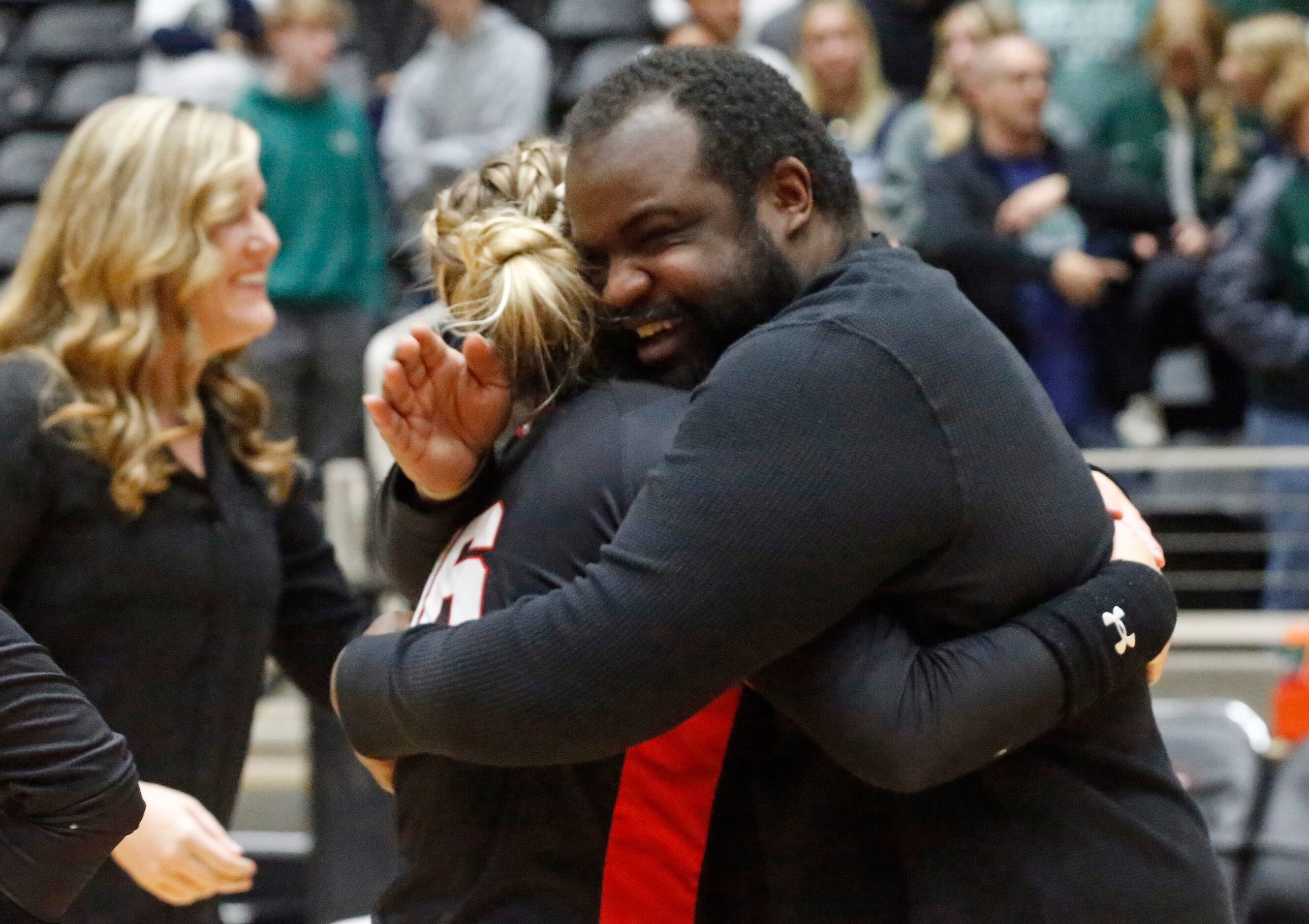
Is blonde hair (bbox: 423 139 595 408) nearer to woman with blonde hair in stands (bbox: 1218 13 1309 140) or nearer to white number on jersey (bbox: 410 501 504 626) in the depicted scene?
white number on jersey (bbox: 410 501 504 626)

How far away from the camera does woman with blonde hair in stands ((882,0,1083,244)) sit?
499 cm

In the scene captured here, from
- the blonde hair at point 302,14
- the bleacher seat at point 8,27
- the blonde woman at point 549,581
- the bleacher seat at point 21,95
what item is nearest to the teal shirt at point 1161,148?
the blonde hair at point 302,14

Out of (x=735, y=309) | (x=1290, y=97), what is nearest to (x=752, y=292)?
(x=735, y=309)

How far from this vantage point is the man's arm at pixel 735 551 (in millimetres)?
1453

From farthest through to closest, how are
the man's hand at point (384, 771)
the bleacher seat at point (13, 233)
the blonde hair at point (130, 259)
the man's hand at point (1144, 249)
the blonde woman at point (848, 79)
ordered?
the bleacher seat at point (13, 233), the blonde woman at point (848, 79), the man's hand at point (1144, 249), the blonde hair at point (130, 259), the man's hand at point (384, 771)

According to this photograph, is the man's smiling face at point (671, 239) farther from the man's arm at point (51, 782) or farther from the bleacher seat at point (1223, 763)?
the bleacher seat at point (1223, 763)

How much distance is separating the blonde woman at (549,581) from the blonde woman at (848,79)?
365 centimetres

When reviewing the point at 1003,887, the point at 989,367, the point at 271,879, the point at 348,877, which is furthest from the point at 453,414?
the point at 271,879

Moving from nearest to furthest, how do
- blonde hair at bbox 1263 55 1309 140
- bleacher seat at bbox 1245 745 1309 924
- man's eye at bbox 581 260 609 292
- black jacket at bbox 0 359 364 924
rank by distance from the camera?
man's eye at bbox 581 260 609 292, black jacket at bbox 0 359 364 924, bleacher seat at bbox 1245 745 1309 924, blonde hair at bbox 1263 55 1309 140

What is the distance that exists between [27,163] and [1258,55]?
5.12m

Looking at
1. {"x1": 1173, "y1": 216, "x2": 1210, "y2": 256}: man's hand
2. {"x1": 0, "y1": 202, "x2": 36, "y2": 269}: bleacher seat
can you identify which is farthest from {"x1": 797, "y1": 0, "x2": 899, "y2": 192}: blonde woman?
{"x1": 0, "y1": 202, "x2": 36, "y2": 269}: bleacher seat

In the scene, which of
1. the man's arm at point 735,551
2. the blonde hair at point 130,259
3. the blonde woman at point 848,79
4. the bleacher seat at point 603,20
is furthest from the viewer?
the bleacher seat at point 603,20

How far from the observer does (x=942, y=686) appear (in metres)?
1.48

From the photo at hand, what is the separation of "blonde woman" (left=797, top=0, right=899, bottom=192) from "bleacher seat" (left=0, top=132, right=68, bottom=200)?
367cm
